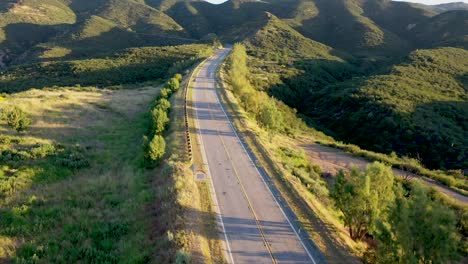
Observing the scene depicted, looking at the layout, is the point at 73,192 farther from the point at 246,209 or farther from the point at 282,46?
the point at 282,46

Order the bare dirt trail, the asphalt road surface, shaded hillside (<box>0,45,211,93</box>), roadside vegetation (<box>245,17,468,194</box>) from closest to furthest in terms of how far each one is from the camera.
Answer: the asphalt road surface, the bare dirt trail, roadside vegetation (<box>245,17,468,194</box>), shaded hillside (<box>0,45,211,93</box>)

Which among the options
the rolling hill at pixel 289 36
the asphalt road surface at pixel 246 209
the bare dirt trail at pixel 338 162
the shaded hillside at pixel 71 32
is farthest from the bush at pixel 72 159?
the shaded hillside at pixel 71 32

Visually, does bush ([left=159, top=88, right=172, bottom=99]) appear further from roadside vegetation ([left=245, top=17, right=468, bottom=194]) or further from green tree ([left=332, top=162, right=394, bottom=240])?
green tree ([left=332, top=162, right=394, bottom=240])

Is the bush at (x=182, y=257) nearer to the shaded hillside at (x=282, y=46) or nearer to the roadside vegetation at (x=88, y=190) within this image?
the roadside vegetation at (x=88, y=190)

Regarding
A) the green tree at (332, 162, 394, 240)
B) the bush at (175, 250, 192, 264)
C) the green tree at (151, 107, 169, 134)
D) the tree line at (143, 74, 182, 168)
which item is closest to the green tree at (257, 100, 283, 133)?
the tree line at (143, 74, 182, 168)

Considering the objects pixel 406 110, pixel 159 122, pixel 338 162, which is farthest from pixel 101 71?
pixel 406 110

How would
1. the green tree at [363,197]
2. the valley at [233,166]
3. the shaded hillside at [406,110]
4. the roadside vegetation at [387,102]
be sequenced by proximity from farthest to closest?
the shaded hillside at [406,110], the roadside vegetation at [387,102], the green tree at [363,197], the valley at [233,166]
